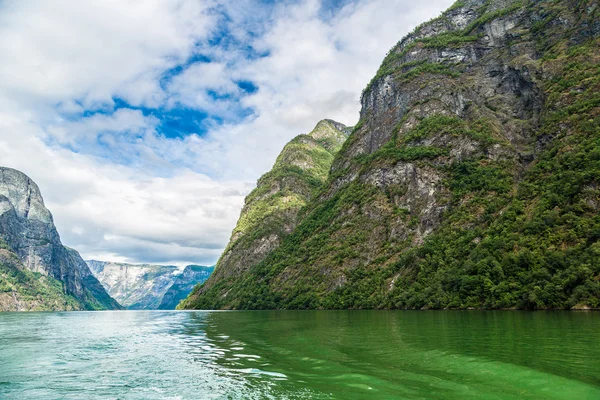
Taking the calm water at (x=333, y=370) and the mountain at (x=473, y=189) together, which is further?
the mountain at (x=473, y=189)

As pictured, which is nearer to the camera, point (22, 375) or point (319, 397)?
point (319, 397)

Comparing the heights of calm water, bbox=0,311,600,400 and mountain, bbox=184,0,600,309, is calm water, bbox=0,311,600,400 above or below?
below

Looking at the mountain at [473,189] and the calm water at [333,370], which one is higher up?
the mountain at [473,189]

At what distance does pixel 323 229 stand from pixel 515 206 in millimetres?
83376

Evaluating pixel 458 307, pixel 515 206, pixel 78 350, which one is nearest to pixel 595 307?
pixel 458 307

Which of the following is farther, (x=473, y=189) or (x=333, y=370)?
(x=473, y=189)

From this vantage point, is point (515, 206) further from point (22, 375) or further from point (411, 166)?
point (22, 375)

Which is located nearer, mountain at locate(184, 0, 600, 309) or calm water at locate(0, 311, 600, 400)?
calm water at locate(0, 311, 600, 400)

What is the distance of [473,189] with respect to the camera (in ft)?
404

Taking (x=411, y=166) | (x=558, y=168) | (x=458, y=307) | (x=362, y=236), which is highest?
(x=411, y=166)

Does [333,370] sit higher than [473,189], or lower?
lower

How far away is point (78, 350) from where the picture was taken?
3331 cm

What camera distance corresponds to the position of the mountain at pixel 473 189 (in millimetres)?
Answer: 80938

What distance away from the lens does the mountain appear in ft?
266
